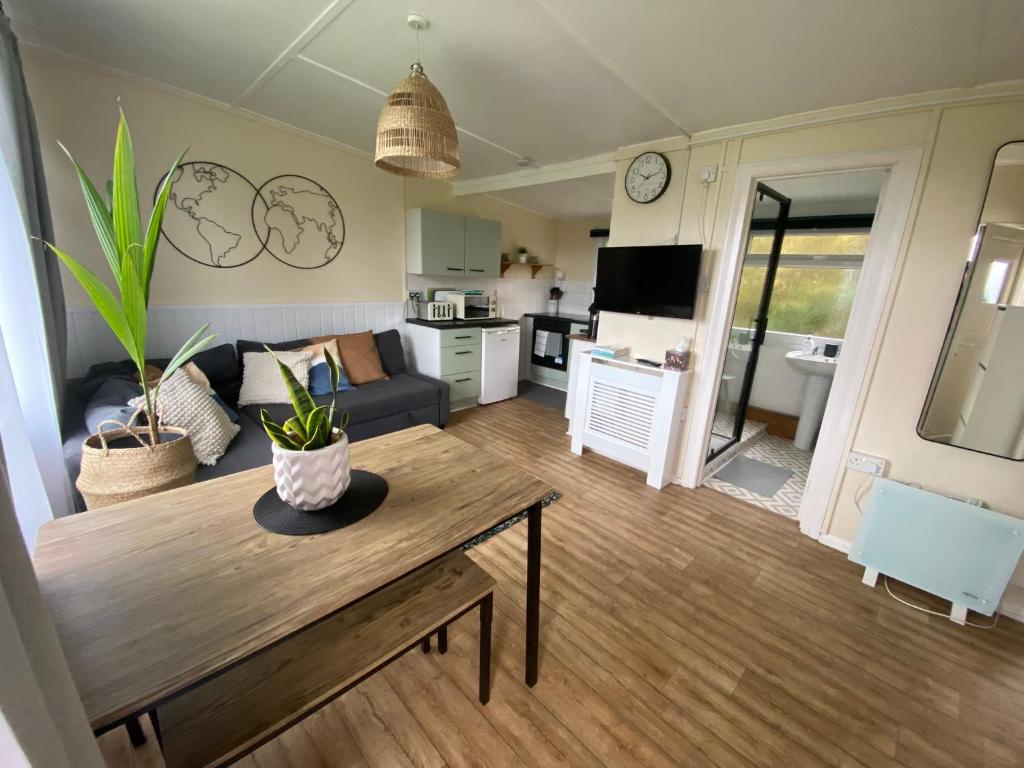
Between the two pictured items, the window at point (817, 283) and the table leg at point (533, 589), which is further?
the window at point (817, 283)

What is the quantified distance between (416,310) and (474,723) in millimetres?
3429

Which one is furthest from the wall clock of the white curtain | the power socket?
the white curtain

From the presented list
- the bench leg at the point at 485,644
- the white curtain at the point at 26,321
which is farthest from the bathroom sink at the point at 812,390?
the white curtain at the point at 26,321

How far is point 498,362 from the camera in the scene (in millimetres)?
4098

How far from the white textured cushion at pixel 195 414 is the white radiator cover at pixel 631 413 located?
2.30 meters

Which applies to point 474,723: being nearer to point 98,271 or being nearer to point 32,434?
point 32,434

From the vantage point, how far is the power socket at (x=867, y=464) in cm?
198

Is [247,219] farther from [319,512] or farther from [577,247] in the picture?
[577,247]

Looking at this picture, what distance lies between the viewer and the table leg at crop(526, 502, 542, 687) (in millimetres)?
1174

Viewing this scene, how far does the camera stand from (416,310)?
157 inches

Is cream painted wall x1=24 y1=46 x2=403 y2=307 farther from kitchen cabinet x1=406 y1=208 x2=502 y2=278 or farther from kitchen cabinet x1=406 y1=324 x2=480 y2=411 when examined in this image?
kitchen cabinet x1=406 y1=324 x2=480 y2=411

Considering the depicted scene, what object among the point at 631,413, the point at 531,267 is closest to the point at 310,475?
the point at 631,413

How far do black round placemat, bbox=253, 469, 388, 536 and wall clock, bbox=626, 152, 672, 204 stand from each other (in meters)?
2.53

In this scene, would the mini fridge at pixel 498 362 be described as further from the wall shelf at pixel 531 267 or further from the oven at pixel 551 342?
the wall shelf at pixel 531 267
